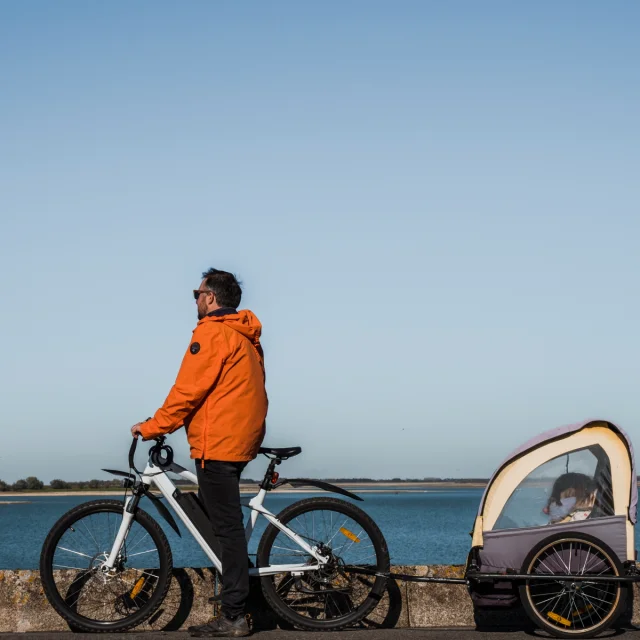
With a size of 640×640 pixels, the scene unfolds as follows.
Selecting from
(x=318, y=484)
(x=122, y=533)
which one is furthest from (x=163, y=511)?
(x=318, y=484)

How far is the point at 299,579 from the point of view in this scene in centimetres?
645

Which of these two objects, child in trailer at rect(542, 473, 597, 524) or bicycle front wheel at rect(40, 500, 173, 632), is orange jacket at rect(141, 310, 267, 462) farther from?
child in trailer at rect(542, 473, 597, 524)

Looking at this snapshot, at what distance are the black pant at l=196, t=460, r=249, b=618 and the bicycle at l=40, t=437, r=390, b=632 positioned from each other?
0.56ft

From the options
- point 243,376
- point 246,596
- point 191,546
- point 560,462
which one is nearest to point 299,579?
point 246,596

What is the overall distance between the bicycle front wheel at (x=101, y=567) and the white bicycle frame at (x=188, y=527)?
0.05 metres

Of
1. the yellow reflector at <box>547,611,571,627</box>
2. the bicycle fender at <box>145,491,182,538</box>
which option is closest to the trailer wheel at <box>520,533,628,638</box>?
the yellow reflector at <box>547,611,571,627</box>

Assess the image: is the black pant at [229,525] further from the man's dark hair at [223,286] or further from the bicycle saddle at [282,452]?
the man's dark hair at [223,286]

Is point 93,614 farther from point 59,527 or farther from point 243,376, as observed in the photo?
point 243,376

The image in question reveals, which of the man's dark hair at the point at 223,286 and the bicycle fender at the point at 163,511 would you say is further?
the man's dark hair at the point at 223,286

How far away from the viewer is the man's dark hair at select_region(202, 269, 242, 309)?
6375 mm

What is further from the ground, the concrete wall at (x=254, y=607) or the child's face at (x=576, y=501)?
the child's face at (x=576, y=501)

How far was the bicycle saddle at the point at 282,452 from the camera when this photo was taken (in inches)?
249

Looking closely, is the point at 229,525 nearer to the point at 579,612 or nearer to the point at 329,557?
the point at 329,557

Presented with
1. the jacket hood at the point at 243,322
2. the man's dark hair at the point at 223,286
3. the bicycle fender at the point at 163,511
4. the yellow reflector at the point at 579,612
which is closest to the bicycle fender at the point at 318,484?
the bicycle fender at the point at 163,511
